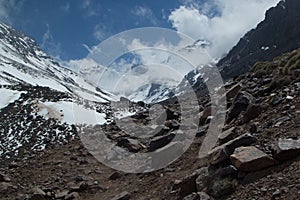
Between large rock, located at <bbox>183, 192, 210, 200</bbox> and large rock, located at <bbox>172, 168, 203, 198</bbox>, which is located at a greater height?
large rock, located at <bbox>172, 168, 203, 198</bbox>

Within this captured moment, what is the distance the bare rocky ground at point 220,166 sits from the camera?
926cm

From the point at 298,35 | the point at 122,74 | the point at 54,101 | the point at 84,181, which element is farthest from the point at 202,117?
the point at 298,35

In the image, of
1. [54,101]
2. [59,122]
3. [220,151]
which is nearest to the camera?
[220,151]

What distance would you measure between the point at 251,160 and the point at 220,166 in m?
1.13

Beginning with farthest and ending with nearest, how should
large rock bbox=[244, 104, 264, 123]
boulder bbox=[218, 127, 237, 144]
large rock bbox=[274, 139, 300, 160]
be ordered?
1. large rock bbox=[244, 104, 264, 123]
2. boulder bbox=[218, 127, 237, 144]
3. large rock bbox=[274, 139, 300, 160]

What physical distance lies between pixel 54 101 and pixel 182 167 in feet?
80.0

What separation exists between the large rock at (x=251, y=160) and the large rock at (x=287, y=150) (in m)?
0.23

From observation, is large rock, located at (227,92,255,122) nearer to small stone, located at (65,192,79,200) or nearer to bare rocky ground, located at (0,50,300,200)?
bare rocky ground, located at (0,50,300,200)

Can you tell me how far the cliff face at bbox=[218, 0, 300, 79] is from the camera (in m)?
155

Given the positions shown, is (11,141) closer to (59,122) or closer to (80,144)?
(59,122)

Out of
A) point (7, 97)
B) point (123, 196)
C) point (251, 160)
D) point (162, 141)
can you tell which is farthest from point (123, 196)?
point (7, 97)

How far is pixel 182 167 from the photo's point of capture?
43.1 feet

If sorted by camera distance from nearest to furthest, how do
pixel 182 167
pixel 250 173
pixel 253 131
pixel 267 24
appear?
pixel 250 173 → pixel 253 131 → pixel 182 167 → pixel 267 24

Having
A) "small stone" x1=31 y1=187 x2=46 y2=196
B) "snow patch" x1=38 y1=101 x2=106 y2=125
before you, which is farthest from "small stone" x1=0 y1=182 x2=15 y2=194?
"snow patch" x1=38 y1=101 x2=106 y2=125
